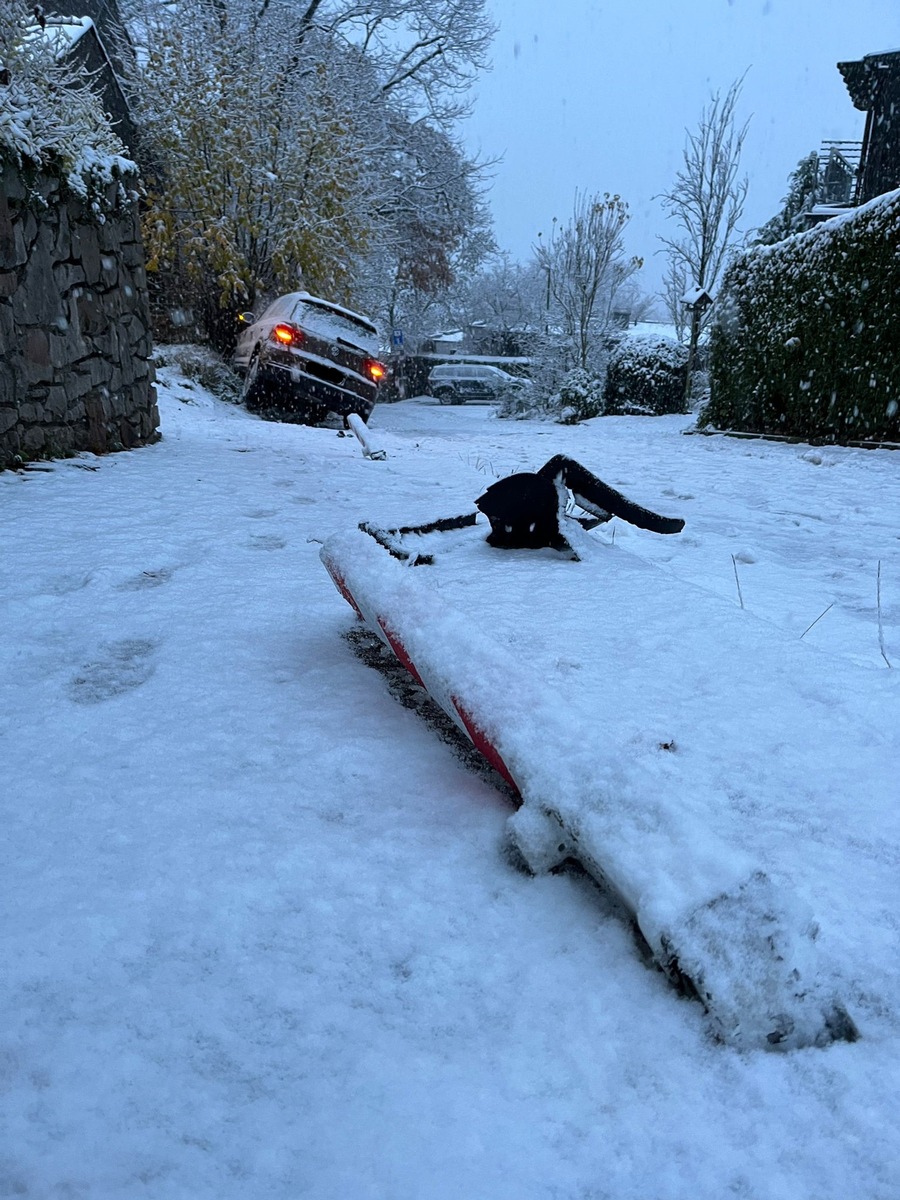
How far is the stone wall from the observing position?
4.01 meters

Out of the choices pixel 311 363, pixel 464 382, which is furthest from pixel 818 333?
pixel 464 382

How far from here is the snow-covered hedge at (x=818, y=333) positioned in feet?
23.0

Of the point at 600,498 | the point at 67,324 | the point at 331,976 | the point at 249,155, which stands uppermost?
the point at 249,155

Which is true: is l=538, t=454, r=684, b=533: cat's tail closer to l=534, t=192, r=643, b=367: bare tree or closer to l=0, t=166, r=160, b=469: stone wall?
l=0, t=166, r=160, b=469: stone wall

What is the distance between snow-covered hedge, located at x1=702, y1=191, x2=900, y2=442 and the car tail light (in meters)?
5.36

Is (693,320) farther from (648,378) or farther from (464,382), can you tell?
(464,382)

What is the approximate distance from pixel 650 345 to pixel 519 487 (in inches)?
594

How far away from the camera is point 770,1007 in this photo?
2.65 feet

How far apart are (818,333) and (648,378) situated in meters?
8.42

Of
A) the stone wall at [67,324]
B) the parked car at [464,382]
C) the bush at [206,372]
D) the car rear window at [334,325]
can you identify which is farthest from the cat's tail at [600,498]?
the parked car at [464,382]

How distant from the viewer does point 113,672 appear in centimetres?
177

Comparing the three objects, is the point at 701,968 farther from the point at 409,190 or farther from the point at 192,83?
the point at 409,190

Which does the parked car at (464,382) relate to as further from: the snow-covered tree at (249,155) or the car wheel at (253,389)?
the car wheel at (253,389)

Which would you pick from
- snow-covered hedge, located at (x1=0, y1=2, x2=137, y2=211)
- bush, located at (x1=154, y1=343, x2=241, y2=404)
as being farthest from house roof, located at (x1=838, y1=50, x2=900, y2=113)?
snow-covered hedge, located at (x1=0, y1=2, x2=137, y2=211)
